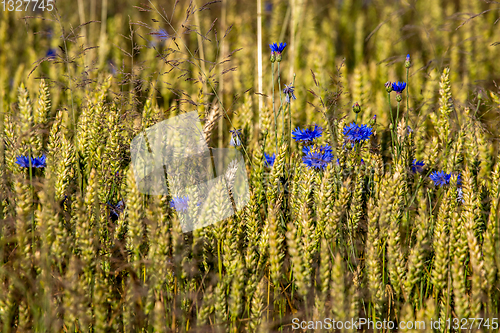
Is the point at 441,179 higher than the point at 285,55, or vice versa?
the point at 285,55

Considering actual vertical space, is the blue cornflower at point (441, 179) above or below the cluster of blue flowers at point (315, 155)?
below

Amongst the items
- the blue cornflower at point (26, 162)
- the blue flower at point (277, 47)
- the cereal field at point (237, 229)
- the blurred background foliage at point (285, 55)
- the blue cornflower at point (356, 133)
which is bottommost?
the cereal field at point (237, 229)

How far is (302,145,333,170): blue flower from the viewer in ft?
5.03

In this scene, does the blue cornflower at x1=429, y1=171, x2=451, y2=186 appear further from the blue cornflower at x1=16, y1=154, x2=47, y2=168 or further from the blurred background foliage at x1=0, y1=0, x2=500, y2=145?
the blue cornflower at x1=16, y1=154, x2=47, y2=168

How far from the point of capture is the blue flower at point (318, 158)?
1.53 meters

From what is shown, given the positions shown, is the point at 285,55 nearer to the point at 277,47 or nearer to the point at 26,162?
the point at 277,47

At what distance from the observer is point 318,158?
150 cm

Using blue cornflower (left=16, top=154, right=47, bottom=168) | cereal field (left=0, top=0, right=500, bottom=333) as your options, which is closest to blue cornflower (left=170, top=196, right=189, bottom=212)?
cereal field (left=0, top=0, right=500, bottom=333)

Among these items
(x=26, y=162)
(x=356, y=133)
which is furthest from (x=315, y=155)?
(x=26, y=162)

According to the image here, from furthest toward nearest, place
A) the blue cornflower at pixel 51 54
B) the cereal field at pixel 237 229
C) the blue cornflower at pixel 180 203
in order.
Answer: the blue cornflower at pixel 51 54 → the blue cornflower at pixel 180 203 → the cereal field at pixel 237 229

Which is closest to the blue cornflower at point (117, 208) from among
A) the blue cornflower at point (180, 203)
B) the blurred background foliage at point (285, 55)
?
the blue cornflower at point (180, 203)

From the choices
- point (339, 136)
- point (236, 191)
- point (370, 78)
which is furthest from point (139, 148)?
point (370, 78)

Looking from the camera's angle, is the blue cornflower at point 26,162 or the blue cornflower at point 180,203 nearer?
the blue cornflower at point 180,203

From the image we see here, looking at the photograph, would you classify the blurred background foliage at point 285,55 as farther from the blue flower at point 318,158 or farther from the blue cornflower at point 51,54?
the blue flower at point 318,158
